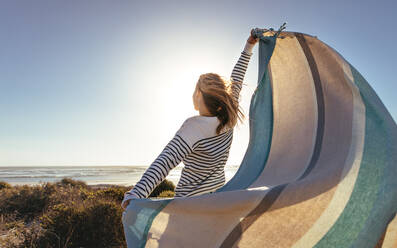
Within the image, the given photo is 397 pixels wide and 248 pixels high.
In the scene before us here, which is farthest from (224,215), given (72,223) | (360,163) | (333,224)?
(72,223)

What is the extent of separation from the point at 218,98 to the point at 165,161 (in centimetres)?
56

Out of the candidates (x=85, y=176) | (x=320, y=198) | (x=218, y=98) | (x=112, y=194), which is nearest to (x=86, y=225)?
Result: (x=112, y=194)

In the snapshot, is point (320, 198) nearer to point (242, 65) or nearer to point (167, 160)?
point (167, 160)

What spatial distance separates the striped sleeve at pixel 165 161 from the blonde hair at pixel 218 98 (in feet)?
0.75

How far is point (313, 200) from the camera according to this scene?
138 cm

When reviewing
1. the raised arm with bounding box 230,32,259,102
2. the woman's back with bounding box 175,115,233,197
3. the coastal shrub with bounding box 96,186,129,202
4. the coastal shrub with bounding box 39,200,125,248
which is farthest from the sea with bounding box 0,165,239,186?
the woman's back with bounding box 175,115,233,197

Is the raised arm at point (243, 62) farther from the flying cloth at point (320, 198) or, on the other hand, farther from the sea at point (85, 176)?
the sea at point (85, 176)

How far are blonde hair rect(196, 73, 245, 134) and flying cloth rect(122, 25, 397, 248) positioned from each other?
49cm

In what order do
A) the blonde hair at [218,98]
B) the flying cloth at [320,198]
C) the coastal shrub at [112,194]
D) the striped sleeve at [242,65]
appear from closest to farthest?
the flying cloth at [320,198] < the blonde hair at [218,98] < the striped sleeve at [242,65] < the coastal shrub at [112,194]

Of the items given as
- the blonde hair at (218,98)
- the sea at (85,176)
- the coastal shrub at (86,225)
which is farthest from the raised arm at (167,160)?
the sea at (85,176)

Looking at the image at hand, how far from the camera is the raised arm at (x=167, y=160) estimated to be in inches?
61.7

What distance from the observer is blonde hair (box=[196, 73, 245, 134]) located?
1859 mm

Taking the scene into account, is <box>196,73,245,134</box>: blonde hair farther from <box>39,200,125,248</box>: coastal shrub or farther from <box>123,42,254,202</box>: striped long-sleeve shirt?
<box>39,200,125,248</box>: coastal shrub

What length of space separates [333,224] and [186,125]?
93 centimetres
